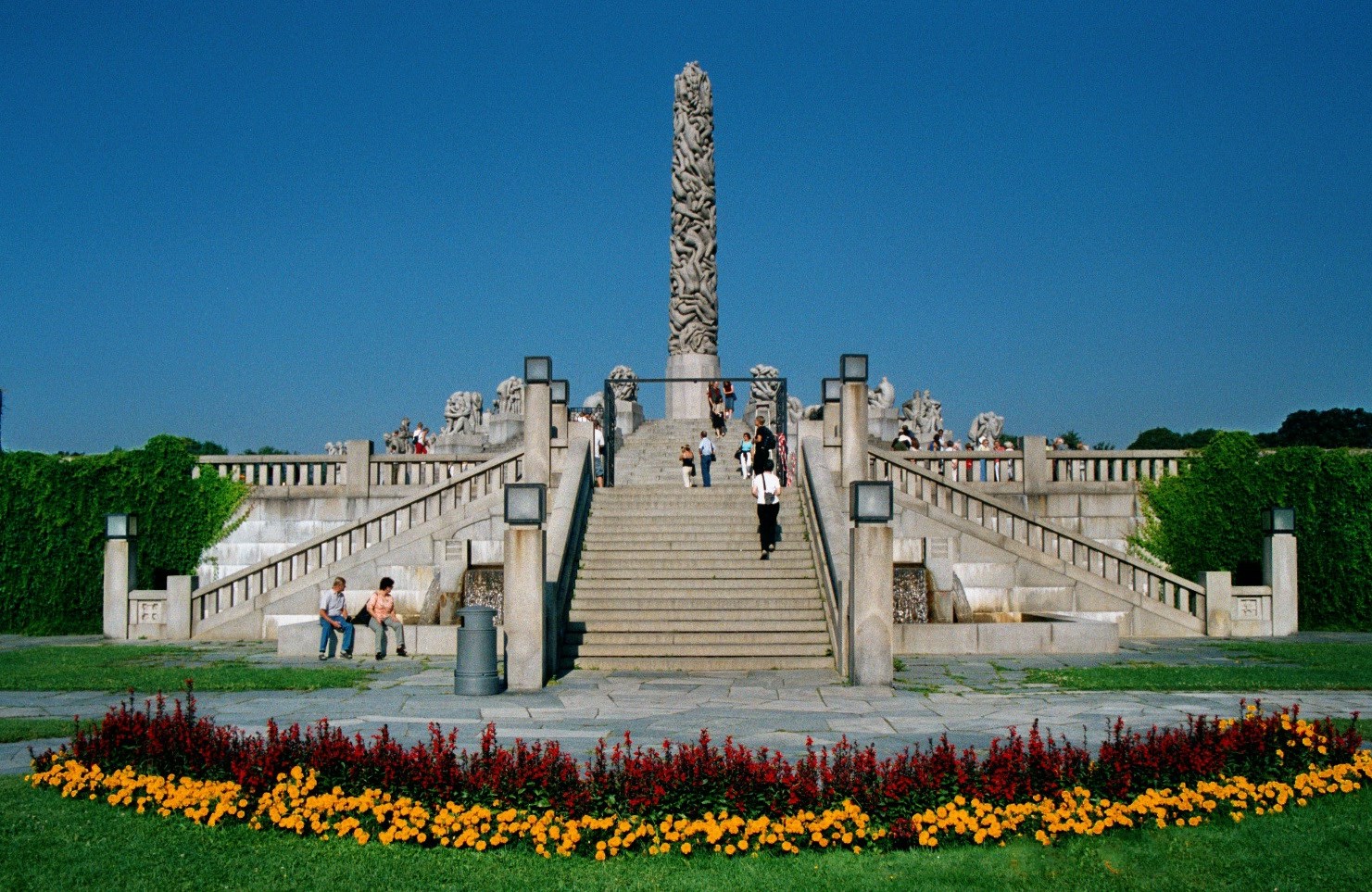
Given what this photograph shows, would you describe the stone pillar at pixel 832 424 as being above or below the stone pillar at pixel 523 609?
above

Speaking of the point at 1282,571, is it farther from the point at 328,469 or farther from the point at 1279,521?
the point at 328,469

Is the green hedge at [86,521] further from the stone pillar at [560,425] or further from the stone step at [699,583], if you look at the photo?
the stone step at [699,583]

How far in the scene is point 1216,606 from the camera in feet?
75.3

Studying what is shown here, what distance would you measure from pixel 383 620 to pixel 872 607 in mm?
8554

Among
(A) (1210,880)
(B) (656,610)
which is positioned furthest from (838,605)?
(A) (1210,880)

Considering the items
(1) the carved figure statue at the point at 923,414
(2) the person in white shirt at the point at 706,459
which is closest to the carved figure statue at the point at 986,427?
(1) the carved figure statue at the point at 923,414

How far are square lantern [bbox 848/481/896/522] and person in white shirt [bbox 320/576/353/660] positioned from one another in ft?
29.9

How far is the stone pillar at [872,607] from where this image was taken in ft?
51.9

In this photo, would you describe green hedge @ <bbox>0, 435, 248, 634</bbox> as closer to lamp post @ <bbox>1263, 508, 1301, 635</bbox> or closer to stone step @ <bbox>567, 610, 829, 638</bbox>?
stone step @ <bbox>567, 610, 829, 638</bbox>

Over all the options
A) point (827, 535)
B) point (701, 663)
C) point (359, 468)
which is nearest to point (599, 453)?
point (359, 468)

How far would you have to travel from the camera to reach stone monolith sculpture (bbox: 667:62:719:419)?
140 feet

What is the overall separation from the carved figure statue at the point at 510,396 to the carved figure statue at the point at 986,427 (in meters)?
15.2

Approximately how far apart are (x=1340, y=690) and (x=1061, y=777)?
815cm

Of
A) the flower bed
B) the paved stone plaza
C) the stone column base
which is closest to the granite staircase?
the paved stone plaza
